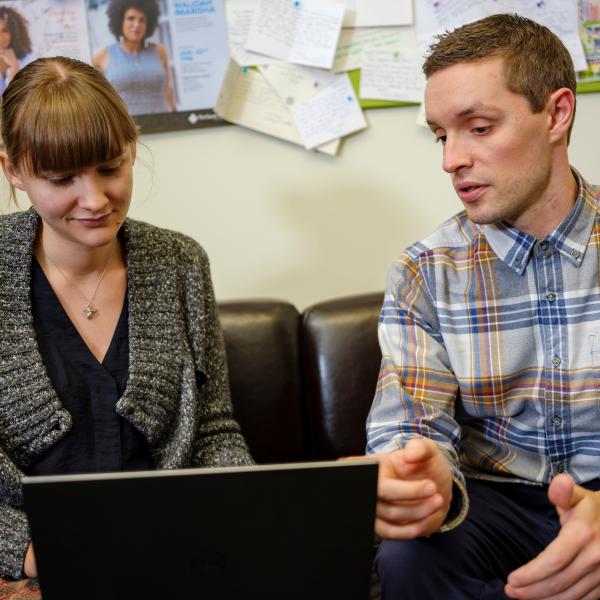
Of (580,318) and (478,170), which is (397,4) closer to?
(478,170)

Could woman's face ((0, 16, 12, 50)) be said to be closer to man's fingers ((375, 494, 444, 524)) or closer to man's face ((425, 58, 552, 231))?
man's face ((425, 58, 552, 231))

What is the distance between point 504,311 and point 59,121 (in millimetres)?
752

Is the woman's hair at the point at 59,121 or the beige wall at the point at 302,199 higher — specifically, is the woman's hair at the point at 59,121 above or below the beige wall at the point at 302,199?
above

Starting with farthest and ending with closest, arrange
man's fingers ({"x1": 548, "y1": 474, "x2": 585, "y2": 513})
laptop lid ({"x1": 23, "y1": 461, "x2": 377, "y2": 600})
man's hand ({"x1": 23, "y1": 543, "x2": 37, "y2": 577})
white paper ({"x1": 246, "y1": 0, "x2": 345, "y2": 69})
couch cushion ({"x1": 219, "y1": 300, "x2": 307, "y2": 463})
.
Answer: white paper ({"x1": 246, "y1": 0, "x2": 345, "y2": 69}), couch cushion ({"x1": 219, "y1": 300, "x2": 307, "y2": 463}), man's hand ({"x1": 23, "y1": 543, "x2": 37, "y2": 577}), man's fingers ({"x1": 548, "y1": 474, "x2": 585, "y2": 513}), laptop lid ({"x1": 23, "y1": 461, "x2": 377, "y2": 600})

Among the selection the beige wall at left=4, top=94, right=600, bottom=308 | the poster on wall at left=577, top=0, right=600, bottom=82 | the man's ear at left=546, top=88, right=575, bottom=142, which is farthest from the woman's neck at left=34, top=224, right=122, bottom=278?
the poster on wall at left=577, top=0, right=600, bottom=82

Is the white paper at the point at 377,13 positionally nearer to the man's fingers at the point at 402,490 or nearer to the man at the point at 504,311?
the man at the point at 504,311

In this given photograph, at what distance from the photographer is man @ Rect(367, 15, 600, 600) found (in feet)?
3.84

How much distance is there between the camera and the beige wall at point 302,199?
1.74 m

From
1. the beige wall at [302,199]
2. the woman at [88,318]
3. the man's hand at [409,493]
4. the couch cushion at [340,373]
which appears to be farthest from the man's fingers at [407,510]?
the beige wall at [302,199]

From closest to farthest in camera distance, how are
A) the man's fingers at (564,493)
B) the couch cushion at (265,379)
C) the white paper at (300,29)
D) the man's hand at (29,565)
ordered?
the man's fingers at (564,493) < the man's hand at (29,565) < the couch cushion at (265,379) < the white paper at (300,29)

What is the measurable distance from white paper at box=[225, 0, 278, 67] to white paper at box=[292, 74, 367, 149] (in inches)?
5.3

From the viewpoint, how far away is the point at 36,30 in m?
1.64

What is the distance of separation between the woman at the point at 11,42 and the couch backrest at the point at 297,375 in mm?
693

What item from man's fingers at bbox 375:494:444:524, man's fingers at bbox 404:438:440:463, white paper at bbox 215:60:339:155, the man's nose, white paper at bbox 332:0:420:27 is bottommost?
man's fingers at bbox 375:494:444:524
